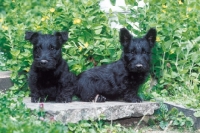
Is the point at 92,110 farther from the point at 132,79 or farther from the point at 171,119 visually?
the point at 171,119

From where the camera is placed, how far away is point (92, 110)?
641 cm

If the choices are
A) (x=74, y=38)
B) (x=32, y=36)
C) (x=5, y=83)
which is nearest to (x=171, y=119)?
(x=74, y=38)

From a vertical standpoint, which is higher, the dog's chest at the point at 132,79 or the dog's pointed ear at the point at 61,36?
the dog's pointed ear at the point at 61,36

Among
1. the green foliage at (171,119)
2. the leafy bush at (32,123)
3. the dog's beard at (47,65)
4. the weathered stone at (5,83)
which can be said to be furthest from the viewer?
the weathered stone at (5,83)

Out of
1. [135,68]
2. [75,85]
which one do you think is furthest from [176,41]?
[75,85]

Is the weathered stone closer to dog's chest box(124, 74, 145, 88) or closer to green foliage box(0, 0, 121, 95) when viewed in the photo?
green foliage box(0, 0, 121, 95)

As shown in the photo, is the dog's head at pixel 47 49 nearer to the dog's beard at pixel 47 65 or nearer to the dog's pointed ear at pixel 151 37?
the dog's beard at pixel 47 65

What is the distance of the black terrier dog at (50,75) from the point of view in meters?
6.69

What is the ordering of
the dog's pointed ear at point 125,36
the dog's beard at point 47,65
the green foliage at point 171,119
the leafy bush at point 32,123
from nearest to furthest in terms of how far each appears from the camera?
the leafy bush at point 32,123 < the dog's beard at point 47,65 < the green foliage at point 171,119 < the dog's pointed ear at point 125,36

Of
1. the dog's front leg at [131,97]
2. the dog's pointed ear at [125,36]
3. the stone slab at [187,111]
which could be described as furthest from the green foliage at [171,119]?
the dog's pointed ear at [125,36]

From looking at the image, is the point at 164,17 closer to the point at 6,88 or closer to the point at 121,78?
the point at 121,78

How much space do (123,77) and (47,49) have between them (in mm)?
1140

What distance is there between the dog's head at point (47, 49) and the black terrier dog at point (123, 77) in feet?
2.02

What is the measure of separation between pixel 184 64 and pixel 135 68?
133 cm
